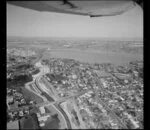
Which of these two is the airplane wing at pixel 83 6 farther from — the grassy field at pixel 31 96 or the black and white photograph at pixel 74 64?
the grassy field at pixel 31 96

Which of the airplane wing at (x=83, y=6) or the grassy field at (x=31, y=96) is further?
the grassy field at (x=31, y=96)

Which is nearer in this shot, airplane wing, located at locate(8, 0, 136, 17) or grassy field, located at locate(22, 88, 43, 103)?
airplane wing, located at locate(8, 0, 136, 17)

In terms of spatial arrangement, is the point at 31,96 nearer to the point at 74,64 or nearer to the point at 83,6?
the point at 74,64

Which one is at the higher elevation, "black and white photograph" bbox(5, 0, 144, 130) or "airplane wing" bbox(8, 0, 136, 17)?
"airplane wing" bbox(8, 0, 136, 17)

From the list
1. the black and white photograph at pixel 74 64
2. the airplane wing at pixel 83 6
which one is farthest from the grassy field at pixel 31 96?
the airplane wing at pixel 83 6

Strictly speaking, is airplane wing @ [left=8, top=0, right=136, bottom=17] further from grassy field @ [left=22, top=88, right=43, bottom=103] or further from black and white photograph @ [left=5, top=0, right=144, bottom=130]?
grassy field @ [left=22, top=88, right=43, bottom=103]

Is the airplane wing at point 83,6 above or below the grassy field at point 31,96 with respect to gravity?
above

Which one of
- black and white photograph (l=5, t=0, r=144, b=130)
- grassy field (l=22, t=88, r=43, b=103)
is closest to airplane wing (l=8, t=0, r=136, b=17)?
black and white photograph (l=5, t=0, r=144, b=130)
